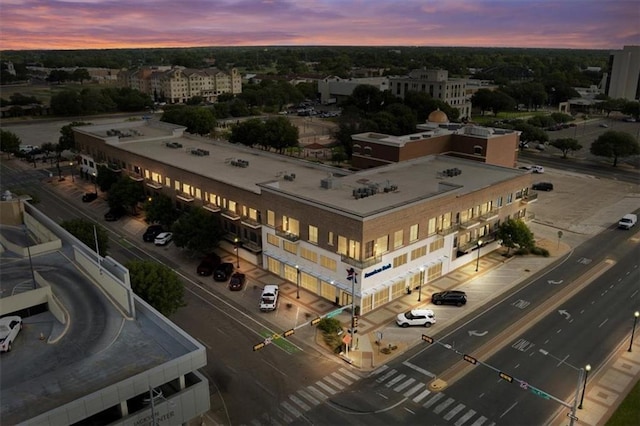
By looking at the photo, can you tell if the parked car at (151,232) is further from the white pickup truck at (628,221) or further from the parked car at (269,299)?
the white pickup truck at (628,221)

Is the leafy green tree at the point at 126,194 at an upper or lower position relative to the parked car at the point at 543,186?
upper

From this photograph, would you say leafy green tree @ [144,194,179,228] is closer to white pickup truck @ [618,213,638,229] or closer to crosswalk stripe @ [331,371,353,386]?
crosswalk stripe @ [331,371,353,386]

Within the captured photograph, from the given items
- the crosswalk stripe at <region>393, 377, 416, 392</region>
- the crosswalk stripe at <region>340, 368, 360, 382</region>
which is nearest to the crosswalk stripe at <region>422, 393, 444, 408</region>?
the crosswalk stripe at <region>393, 377, 416, 392</region>

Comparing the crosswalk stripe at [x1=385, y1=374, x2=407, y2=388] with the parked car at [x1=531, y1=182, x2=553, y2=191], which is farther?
the parked car at [x1=531, y1=182, x2=553, y2=191]

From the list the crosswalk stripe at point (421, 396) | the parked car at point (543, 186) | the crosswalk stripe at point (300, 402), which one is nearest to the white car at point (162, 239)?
the crosswalk stripe at point (300, 402)

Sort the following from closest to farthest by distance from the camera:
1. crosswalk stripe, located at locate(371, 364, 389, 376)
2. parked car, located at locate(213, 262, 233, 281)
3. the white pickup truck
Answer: crosswalk stripe, located at locate(371, 364, 389, 376) → parked car, located at locate(213, 262, 233, 281) → the white pickup truck

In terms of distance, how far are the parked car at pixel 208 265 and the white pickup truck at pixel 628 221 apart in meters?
59.4

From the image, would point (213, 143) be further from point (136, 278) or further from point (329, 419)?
point (329, 419)

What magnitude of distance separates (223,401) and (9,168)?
98797 mm

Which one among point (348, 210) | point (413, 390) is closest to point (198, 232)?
point (348, 210)

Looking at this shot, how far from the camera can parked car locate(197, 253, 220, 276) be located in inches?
2260

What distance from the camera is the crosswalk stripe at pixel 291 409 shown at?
3534 centimetres

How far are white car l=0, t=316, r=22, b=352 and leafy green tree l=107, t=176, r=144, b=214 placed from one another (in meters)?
42.3

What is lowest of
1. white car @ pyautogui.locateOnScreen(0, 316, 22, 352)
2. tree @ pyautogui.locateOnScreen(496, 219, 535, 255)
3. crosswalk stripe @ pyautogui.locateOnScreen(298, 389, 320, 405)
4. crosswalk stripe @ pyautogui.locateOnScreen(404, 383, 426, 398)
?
crosswalk stripe @ pyautogui.locateOnScreen(298, 389, 320, 405)
